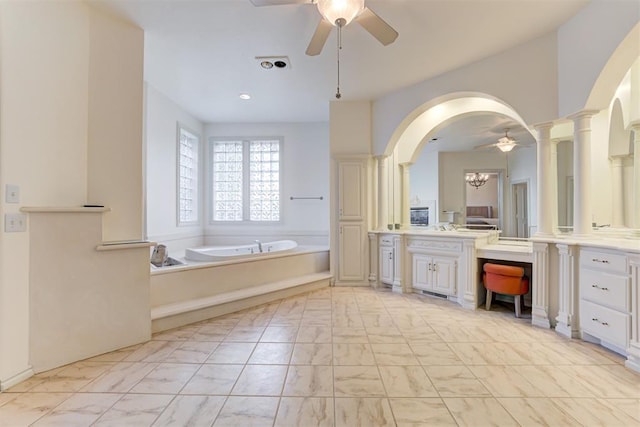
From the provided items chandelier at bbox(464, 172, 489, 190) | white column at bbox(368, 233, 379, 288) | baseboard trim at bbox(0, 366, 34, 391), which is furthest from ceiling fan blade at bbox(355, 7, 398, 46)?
chandelier at bbox(464, 172, 489, 190)

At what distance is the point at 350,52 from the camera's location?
3100 mm

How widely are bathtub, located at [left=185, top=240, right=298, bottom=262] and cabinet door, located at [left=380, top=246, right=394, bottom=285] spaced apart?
1325 millimetres

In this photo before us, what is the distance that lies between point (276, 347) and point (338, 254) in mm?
2243

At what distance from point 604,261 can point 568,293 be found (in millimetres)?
461

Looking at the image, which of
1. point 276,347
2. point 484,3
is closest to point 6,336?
point 276,347

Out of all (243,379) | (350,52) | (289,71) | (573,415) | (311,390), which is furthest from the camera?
(289,71)

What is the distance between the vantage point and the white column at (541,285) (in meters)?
2.85

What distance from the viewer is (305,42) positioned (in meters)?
2.93

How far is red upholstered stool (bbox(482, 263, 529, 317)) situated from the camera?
318 cm

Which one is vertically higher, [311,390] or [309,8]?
[309,8]

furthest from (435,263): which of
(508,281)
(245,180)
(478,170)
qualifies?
(245,180)

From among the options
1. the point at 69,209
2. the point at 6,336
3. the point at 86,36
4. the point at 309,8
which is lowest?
the point at 6,336

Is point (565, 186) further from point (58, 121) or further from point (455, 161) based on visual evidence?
point (58, 121)

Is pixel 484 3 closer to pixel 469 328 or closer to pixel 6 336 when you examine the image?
pixel 469 328
